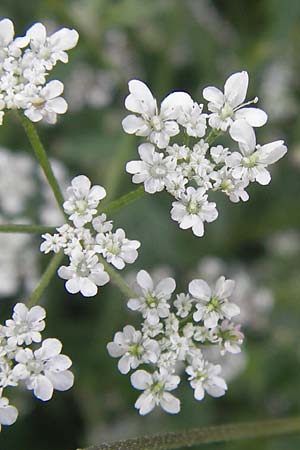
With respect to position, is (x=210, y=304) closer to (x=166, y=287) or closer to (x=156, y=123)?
(x=166, y=287)

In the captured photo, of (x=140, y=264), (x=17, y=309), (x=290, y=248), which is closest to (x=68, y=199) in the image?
(x=17, y=309)

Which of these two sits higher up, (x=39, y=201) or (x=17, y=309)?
(x=39, y=201)

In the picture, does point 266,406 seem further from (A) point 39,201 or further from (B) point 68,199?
(B) point 68,199

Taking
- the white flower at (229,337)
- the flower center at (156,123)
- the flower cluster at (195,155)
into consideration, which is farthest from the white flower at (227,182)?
the white flower at (229,337)

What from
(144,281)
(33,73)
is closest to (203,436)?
(144,281)

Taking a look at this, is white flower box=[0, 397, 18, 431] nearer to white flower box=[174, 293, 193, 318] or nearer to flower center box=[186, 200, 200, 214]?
white flower box=[174, 293, 193, 318]

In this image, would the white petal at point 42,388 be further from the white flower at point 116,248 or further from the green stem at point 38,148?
the green stem at point 38,148
